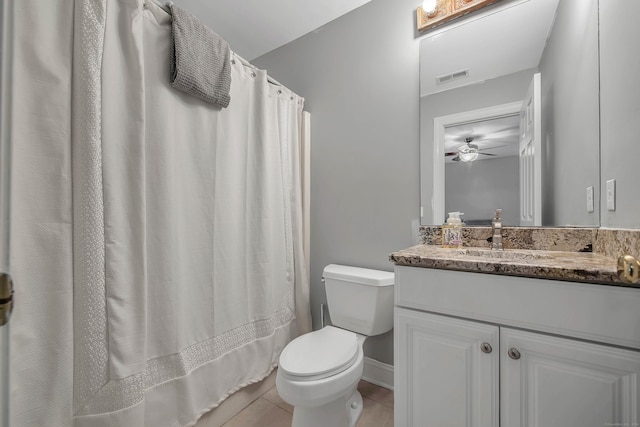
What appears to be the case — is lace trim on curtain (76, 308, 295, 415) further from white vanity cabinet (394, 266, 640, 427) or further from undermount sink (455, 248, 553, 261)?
undermount sink (455, 248, 553, 261)

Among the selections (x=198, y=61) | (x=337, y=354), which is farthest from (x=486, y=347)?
(x=198, y=61)

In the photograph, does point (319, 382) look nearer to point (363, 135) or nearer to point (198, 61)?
point (363, 135)

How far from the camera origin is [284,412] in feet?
4.88

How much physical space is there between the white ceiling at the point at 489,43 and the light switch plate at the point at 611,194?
0.65 m

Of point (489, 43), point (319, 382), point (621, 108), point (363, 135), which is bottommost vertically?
point (319, 382)

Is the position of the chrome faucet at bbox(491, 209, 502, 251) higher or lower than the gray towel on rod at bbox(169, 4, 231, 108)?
lower

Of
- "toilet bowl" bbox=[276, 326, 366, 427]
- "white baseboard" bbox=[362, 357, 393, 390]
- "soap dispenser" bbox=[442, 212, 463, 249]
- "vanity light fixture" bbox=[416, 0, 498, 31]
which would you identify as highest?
"vanity light fixture" bbox=[416, 0, 498, 31]

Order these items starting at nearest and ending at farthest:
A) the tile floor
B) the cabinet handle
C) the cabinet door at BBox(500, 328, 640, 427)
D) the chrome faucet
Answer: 1. the cabinet door at BBox(500, 328, 640, 427)
2. the cabinet handle
3. the chrome faucet
4. the tile floor

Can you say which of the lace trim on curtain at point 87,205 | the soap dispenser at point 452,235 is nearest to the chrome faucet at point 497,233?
the soap dispenser at point 452,235

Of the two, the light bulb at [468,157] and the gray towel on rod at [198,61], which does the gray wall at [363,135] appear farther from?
the gray towel on rod at [198,61]

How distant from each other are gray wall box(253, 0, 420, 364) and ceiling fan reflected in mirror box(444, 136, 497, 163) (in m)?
0.21

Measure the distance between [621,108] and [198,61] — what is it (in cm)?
165

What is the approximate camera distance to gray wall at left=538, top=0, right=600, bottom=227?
43.5 inches

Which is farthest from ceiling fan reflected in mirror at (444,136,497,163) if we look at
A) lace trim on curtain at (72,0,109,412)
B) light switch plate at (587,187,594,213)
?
lace trim on curtain at (72,0,109,412)
